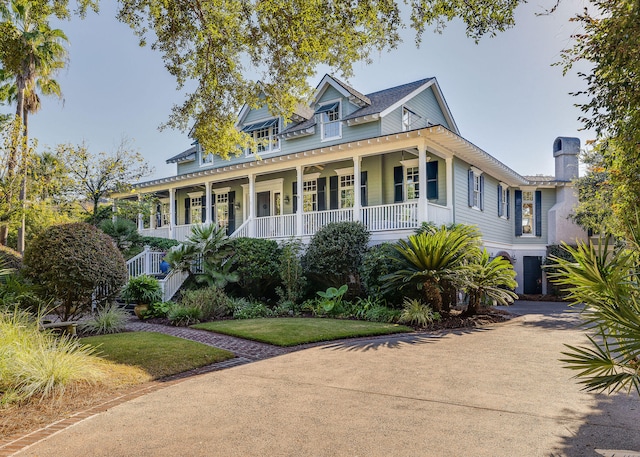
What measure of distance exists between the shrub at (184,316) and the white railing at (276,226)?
17.8ft

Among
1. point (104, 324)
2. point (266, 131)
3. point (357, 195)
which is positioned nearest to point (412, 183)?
point (357, 195)

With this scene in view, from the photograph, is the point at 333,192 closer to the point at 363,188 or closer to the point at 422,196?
the point at 363,188

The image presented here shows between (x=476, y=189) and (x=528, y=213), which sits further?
(x=528, y=213)

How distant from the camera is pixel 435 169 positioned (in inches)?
629

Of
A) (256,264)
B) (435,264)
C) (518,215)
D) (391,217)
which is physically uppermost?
(518,215)

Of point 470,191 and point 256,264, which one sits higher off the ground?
point 470,191

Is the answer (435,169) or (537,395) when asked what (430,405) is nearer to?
(537,395)

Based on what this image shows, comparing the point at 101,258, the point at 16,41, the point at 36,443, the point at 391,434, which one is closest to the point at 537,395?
the point at 391,434

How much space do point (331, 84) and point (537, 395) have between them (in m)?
15.8

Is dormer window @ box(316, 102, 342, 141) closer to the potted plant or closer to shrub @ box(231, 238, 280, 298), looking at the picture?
shrub @ box(231, 238, 280, 298)

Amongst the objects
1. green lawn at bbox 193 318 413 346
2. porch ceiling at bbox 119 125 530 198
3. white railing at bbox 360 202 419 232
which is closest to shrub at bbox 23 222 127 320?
green lawn at bbox 193 318 413 346

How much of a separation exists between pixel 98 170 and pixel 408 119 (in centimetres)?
1246

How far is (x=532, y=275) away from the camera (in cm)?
2108

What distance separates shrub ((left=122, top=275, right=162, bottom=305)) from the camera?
42.9ft
